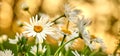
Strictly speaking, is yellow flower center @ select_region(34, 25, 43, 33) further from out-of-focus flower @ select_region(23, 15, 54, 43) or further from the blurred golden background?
the blurred golden background

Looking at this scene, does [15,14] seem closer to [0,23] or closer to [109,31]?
[0,23]

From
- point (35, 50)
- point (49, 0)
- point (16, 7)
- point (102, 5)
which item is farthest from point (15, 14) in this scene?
point (35, 50)

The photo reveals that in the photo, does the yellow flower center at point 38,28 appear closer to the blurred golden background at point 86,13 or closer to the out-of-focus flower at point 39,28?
the out-of-focus flower at point 39,28

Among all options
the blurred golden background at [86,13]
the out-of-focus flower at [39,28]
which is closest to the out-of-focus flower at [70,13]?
the out-of-focus flower at [39,28]

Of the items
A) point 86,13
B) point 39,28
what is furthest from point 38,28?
point 86,13

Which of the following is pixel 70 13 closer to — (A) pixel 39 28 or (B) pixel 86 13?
(A) pixel 39 28

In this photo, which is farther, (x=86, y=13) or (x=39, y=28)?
(x=86, y=13)

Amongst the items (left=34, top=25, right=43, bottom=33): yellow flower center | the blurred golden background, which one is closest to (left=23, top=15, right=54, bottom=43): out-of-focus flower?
(left=34, top=25, right=43, bottom=33): yellow flower center

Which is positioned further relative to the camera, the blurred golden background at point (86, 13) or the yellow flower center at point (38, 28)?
the blurred golden background at point (86, 13)
